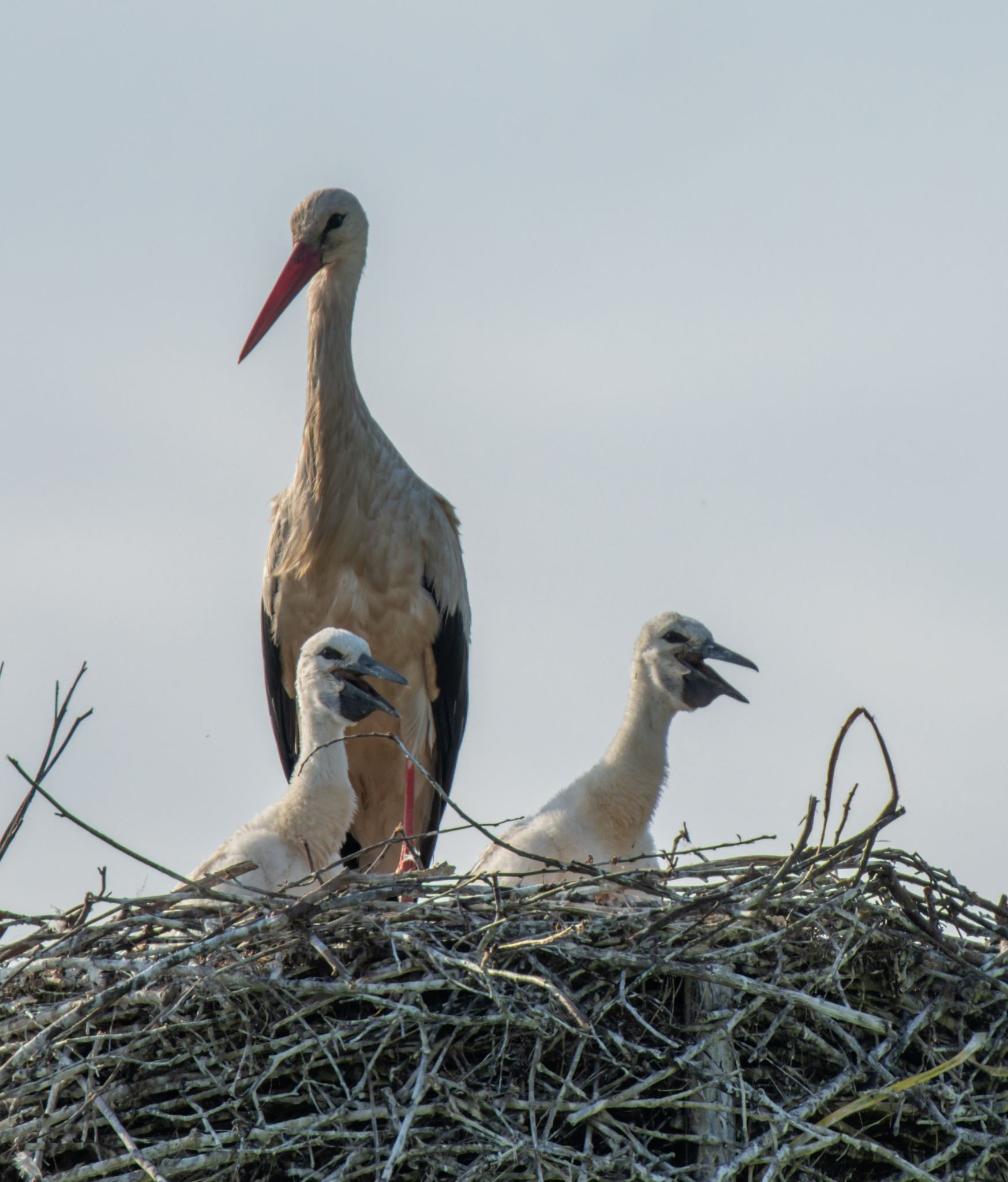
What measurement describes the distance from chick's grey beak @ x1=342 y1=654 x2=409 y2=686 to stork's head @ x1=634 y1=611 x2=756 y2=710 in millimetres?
737

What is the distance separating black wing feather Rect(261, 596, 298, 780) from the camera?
6.79 meters

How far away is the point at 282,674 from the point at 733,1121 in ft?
11.4

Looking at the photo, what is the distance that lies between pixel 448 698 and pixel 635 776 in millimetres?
1707

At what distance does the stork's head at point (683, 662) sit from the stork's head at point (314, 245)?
2177 millimetres

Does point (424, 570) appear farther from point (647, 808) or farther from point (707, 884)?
point (707, 884)

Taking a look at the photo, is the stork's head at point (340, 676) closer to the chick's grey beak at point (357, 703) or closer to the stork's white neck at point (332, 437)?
the chick's grey beak at point (357, 703)

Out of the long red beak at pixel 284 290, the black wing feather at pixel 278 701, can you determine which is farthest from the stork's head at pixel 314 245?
the black wing feather at pixel 278 701

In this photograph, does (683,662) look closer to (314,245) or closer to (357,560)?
(357,560)

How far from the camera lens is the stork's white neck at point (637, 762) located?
16.9ft

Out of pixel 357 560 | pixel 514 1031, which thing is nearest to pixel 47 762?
pixel 514 1031

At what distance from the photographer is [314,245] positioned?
22.9ft

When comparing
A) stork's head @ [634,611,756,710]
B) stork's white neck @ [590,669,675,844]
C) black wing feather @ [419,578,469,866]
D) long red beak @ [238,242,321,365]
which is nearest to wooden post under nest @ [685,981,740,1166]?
stork's white neck @ [590,669,675,844]

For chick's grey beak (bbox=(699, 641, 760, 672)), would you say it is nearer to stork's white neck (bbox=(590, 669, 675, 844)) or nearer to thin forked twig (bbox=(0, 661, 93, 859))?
stork's white neck (bbox=(590, 669, 675, 844))

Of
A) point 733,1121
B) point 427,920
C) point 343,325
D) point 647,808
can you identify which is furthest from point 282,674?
point 733,1121
